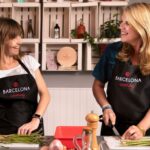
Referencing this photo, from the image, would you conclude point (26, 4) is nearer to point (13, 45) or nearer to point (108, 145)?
point (13, 45)

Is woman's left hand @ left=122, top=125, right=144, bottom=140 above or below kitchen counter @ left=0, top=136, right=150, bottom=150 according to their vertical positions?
above

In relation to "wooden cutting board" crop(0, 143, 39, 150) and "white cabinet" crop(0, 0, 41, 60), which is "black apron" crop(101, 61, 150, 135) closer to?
"wooden cutting board" crop(0, 143, 39, 150)

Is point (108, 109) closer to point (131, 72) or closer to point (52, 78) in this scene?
point (131, 72)

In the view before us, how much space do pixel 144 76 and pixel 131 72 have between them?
70mm

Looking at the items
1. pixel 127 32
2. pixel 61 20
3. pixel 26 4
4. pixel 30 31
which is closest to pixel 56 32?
pixel 61 20

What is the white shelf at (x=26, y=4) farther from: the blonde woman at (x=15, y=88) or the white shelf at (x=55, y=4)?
the blonde woman at (x=15, y=88)

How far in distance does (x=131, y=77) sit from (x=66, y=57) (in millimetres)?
1499

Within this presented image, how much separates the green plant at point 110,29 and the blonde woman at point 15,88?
4.28 ft

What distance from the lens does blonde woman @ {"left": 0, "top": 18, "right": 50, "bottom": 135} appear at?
1.90 m

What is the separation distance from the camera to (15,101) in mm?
1918

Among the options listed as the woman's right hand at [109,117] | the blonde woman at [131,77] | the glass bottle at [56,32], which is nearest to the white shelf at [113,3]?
the glass bottle at [56,32]

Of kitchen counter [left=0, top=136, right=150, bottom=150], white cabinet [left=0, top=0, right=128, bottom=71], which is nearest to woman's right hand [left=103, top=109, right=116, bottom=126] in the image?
kitchen counter [left=0, top=136, right=150, bottom=150]

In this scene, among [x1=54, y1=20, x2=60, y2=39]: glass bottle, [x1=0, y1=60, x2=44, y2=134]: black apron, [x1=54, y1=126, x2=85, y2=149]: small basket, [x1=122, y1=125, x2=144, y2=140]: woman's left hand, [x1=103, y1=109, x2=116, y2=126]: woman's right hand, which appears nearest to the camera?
[x1=54, y1=126, x2=85, y2=149]: small basket

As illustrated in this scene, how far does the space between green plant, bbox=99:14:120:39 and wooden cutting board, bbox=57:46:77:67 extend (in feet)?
1.01
